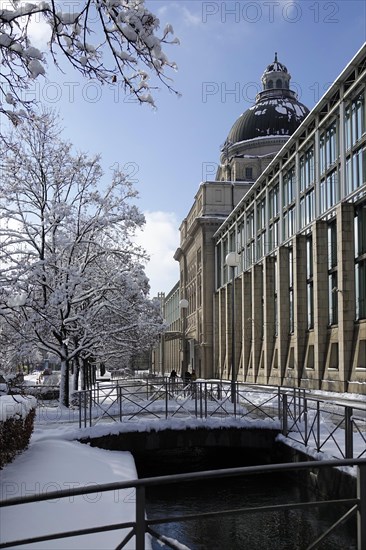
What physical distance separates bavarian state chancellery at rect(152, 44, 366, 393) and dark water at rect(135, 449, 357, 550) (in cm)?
654

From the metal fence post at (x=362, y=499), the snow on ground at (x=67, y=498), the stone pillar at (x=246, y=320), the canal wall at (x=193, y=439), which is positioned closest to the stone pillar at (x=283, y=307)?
the stone pillar at (x=246, y=320)

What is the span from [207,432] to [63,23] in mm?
14086

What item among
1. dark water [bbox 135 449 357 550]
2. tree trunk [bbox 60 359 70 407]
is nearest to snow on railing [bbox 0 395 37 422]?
dark water [bbox 135 449 357 550]

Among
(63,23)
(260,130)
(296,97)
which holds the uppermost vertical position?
A: (296,97)

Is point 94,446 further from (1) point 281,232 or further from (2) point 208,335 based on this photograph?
(2) point 208,335

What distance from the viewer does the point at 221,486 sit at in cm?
1543

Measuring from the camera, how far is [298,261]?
4034 cm

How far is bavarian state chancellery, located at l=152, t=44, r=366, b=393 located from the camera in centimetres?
3291

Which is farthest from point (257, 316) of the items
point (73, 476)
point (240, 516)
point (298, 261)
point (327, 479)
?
point (73, 476)

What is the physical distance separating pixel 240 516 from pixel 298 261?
29684 millimetres

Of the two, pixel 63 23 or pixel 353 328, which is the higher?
pixel 63 23

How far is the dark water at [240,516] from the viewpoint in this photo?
10203mm

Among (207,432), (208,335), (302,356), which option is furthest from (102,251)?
(208,335)

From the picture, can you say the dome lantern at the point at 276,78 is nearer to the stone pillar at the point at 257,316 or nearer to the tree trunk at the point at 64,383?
the stone pillar at the point at 257,316
